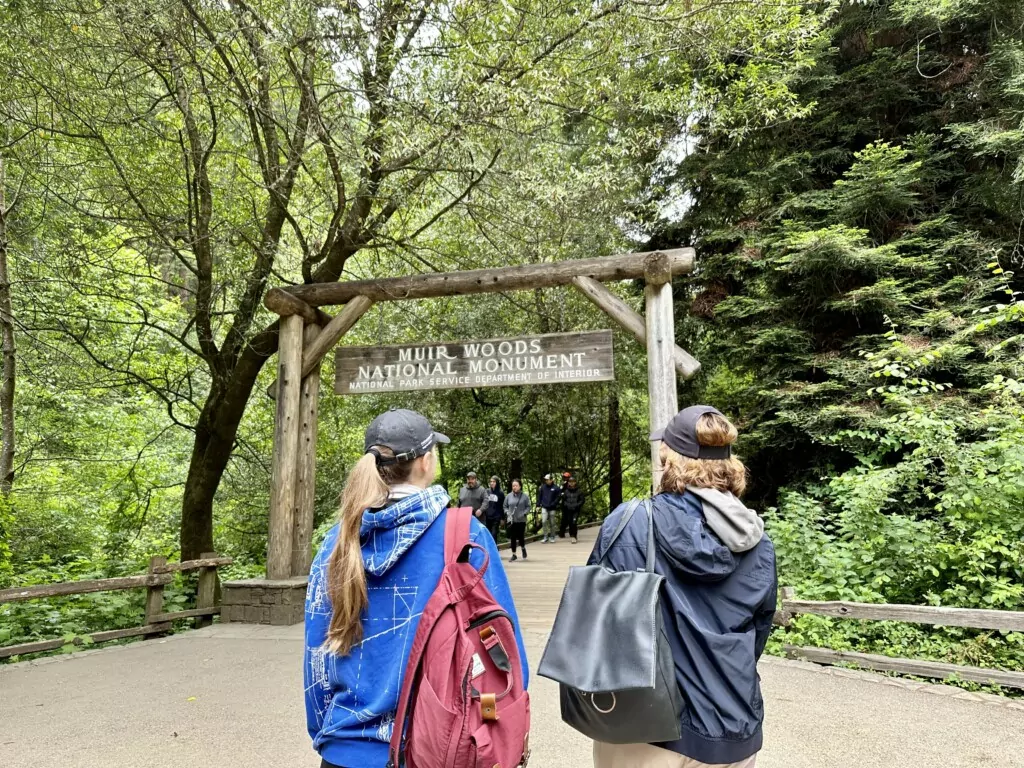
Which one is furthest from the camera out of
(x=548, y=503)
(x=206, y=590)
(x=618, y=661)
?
(x=548, y=503)

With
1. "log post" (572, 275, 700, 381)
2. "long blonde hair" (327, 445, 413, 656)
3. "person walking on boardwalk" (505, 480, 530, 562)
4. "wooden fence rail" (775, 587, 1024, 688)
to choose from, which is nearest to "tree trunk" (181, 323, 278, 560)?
"log post" (572, 275, 700, 381)

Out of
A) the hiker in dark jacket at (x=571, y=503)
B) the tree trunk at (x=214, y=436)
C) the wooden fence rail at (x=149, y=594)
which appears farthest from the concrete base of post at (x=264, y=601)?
the hiker in dark jacket at (x=571, y=503)

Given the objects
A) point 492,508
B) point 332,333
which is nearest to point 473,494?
point 492,508

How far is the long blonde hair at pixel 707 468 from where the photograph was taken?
2002 mm

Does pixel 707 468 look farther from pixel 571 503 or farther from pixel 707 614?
pixel 571 503

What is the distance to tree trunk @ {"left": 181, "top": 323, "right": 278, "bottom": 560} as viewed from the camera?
28.6ft

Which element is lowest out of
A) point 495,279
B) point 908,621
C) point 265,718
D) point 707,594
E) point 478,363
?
point 265,718

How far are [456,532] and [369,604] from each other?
301 mm

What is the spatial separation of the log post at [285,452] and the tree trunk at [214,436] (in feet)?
2.67

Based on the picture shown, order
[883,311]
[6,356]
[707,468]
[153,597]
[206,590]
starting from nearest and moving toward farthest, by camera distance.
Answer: [707,468] < [153,597] < [206,590] < [6,356] < [883,311]

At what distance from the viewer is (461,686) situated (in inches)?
61.3

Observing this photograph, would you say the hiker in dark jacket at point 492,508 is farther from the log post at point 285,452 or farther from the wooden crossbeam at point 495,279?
the wooden crossbeam at point 495,279

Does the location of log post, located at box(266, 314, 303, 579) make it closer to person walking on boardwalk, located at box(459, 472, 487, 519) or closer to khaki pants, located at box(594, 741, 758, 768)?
person walking on boardwalk, located at box(459, 472, 487, 519)

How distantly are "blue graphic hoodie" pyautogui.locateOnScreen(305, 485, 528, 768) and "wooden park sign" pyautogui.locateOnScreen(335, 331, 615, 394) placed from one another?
5.38m
